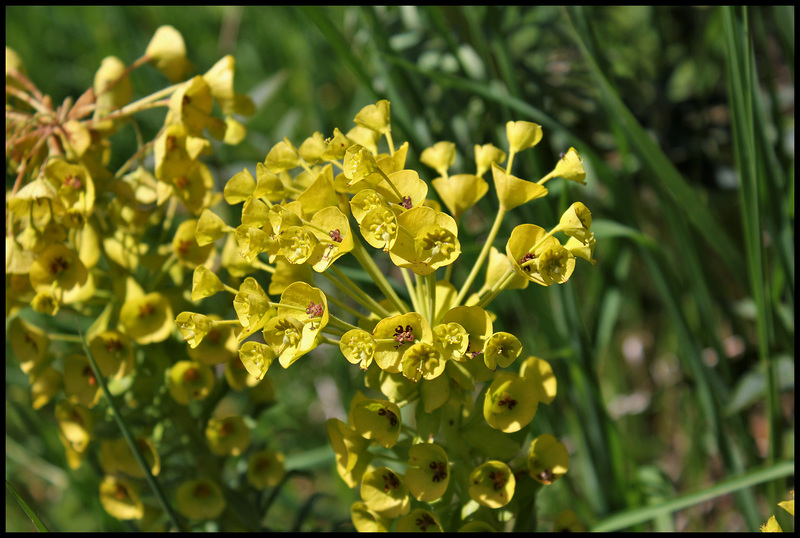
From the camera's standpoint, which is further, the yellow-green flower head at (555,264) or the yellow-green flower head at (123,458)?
the yellow-green flower head at (123,458)

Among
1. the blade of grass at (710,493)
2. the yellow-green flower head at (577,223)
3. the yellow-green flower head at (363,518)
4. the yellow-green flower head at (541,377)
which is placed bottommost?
the blade of grass at (710,493)

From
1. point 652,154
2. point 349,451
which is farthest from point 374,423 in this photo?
point 652,154

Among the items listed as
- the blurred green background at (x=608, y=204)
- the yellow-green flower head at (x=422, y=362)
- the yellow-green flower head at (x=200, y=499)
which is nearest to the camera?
the yellow-green flower head at (x=422, y=362)

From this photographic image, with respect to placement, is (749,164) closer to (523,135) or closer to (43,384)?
(523,135)

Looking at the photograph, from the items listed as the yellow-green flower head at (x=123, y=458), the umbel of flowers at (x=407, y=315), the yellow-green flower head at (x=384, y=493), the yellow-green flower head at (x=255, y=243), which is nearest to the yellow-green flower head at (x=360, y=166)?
the umbel of flowers at (x=407, y=315)

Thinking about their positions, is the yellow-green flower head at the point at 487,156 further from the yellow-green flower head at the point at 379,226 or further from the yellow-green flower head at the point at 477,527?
the yellow-green flower head at the point at 477,527

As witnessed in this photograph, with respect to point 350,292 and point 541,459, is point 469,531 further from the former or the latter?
point 350,292

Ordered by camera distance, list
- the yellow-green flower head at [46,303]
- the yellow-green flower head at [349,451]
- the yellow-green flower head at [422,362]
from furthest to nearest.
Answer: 1. the yellow-green flower head at [46,303]
2. the yellow-green flower head at [349,451]
3. the yellow-green flower head at [422,362]

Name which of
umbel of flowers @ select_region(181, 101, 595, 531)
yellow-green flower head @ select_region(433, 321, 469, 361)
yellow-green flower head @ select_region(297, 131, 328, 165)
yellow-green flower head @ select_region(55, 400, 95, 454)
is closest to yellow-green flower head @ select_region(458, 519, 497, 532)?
umbel of flowers @ select_region(181, 101, 595, 531)
